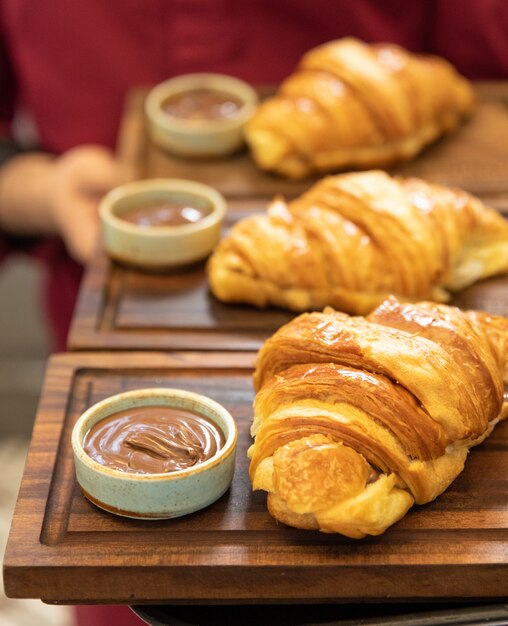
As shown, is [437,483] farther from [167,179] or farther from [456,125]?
[456,125]

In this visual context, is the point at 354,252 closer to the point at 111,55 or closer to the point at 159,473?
the point at 159,473

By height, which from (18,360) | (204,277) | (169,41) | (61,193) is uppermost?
(169,41)

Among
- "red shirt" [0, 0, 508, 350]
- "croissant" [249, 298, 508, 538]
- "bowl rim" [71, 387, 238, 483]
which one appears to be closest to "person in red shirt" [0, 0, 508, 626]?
"red shirt" [0, 0, 508, 350]

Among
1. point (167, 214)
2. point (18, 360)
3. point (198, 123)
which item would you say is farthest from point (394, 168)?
point (18, 360)

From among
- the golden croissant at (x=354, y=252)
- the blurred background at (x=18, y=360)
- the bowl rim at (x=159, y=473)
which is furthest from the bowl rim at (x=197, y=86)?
the blurred background at (x=18, y=360)

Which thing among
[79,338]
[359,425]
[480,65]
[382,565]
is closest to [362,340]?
[359,425]

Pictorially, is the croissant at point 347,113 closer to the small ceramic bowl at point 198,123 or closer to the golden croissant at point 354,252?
the small ceramic bowl at point 198,123
